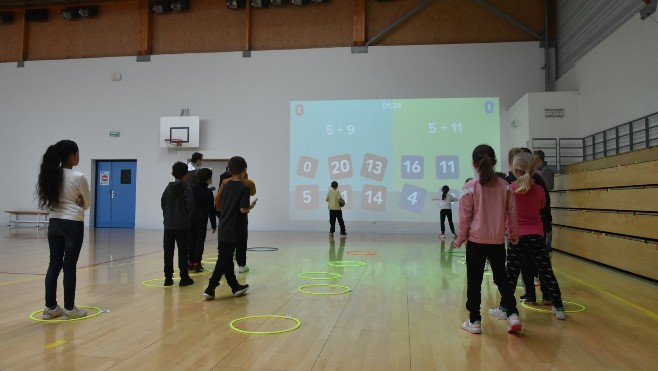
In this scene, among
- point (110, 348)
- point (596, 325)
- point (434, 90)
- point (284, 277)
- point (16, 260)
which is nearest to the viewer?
point (110, 348)

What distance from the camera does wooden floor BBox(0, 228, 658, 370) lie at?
8.90 feet

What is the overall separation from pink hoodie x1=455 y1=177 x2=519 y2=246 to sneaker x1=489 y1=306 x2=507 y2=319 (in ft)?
2.54

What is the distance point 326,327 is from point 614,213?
5.15 metres

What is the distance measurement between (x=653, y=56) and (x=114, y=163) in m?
14.7

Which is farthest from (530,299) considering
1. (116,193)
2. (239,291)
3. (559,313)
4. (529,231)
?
(116,193)

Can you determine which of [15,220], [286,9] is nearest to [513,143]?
[286,9]

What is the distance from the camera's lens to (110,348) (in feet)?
9.52

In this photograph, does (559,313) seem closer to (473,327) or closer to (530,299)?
(530,299)

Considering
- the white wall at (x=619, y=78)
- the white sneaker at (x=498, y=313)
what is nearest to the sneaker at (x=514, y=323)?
the white sneaker at (x=498, y=313)

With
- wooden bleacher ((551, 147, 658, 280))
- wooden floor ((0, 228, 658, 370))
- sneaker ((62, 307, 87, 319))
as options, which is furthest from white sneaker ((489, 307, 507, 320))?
sneaker ((62, 307, 87, 319))

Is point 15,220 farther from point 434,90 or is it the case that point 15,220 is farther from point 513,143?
point 513,143

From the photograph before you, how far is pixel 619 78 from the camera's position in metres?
9.02

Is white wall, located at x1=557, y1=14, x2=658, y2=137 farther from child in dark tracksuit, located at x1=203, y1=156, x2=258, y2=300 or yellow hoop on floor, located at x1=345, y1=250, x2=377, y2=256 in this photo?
child in dark tracksuit, located at x1=203, y1=156, x2=258, y2=300

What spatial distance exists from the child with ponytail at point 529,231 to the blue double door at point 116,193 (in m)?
13.2
